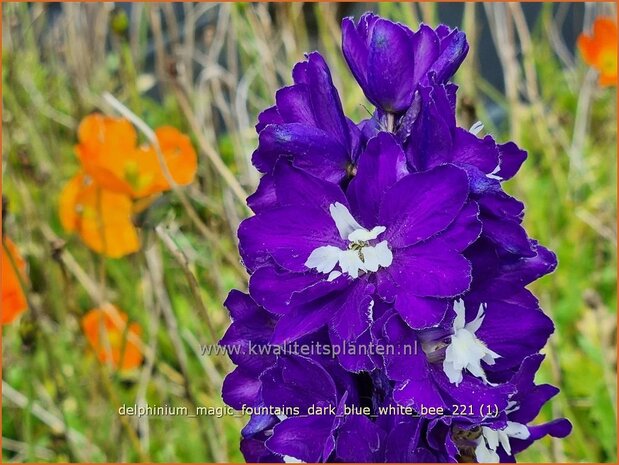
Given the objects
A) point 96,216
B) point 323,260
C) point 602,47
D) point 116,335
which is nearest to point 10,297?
point 96,216

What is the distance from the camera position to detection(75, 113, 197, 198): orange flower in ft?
3.34

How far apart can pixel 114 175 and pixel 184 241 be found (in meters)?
0.30

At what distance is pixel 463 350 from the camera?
0.54 metres

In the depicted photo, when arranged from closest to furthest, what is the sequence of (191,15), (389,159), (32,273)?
(389,159) → (191,15) → (32,273)

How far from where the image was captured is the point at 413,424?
1.77ft

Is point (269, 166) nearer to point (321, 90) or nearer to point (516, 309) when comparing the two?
point (321, 90)

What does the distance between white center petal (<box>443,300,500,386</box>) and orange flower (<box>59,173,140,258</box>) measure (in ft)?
2.18

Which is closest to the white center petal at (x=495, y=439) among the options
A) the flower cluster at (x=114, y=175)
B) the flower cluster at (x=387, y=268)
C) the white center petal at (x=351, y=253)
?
the flower cluster at (x=387, y=268)

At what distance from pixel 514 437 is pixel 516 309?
0.12 metres

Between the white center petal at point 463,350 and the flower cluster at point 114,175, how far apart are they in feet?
1.67

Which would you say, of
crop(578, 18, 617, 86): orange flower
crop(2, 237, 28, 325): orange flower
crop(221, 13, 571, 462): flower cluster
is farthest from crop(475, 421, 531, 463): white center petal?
crop(578, 18, 617, 86): orange flower

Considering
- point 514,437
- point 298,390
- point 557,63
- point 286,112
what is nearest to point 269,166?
point 286,112

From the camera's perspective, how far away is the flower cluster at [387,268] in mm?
512

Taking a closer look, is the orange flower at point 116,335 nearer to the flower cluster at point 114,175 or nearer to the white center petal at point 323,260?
the flower cluster at point 114,175
